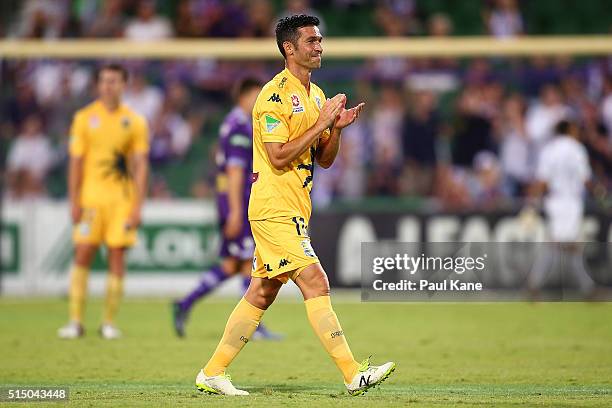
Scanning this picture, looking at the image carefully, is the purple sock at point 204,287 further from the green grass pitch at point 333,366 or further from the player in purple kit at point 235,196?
the green grass pitch at point 333,366

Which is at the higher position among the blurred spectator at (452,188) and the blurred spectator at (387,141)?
the blurred spectator at (387,141)

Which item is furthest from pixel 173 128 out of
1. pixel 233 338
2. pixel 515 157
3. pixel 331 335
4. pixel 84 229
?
pixel 331 335

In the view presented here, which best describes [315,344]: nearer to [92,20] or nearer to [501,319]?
[501,319]

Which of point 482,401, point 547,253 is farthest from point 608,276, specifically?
point 482,401

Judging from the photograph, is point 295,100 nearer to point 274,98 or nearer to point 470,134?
point 274,98

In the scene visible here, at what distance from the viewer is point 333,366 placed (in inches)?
383

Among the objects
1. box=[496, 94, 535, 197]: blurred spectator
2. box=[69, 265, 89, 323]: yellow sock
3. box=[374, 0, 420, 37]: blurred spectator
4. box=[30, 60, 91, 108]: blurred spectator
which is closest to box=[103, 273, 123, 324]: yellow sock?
box=[69, 265, 89, 323]: yellow sock

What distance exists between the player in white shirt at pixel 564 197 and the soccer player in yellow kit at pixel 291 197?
8918 millimetres

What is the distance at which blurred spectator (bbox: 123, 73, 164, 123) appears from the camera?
57.8ft

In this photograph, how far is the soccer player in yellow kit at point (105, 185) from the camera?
1188cm

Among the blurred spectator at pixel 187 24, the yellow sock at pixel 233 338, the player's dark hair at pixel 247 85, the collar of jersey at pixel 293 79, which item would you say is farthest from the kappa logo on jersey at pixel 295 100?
the blurred spectator at pixel 187 24

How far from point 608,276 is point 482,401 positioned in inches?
391

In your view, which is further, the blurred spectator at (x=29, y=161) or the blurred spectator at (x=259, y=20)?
the blurred spectator at (x=259, y=20)

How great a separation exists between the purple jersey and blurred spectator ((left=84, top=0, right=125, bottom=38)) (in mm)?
8001
